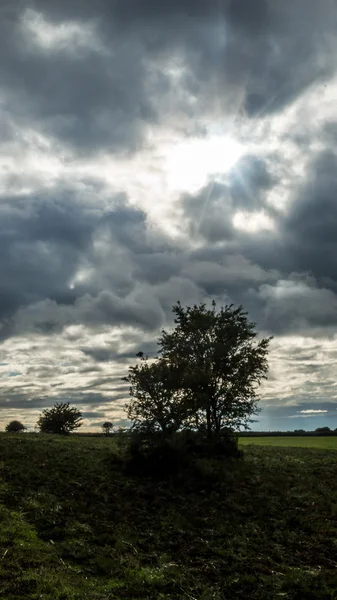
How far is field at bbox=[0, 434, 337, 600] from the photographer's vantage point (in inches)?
605

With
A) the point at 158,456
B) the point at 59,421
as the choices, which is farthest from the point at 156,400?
the point at 59,421

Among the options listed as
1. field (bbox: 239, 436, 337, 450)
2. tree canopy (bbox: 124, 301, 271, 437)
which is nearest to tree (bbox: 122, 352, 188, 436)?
tree canopy (bbox: 124, 301, 271, 437)

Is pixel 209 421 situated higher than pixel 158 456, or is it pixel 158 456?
pixel 209 421

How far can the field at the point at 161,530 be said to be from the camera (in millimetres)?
15367

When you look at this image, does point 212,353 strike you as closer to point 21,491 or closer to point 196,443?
point 196,443

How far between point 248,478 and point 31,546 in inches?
701

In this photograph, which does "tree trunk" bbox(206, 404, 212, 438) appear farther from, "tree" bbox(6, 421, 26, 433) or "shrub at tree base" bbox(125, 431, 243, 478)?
"tree" bbox(6, 421, 26, 433)

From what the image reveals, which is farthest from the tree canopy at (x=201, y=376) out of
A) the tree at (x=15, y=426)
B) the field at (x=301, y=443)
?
the tree at (x=15, y=426)

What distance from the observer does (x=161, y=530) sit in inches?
878

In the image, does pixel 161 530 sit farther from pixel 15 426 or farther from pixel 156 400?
pixel 15 426

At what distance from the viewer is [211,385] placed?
121 ft

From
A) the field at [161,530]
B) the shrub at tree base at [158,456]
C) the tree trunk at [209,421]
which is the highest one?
the tree trunk at [209,421]

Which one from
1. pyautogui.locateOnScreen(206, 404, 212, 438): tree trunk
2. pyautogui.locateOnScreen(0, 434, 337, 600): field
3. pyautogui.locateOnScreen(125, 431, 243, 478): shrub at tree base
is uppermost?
pyautogui.locateOnScreen(206, 404, 212, 438): tree trunk

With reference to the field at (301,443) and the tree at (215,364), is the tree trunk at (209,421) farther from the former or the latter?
the field at (301,443)
